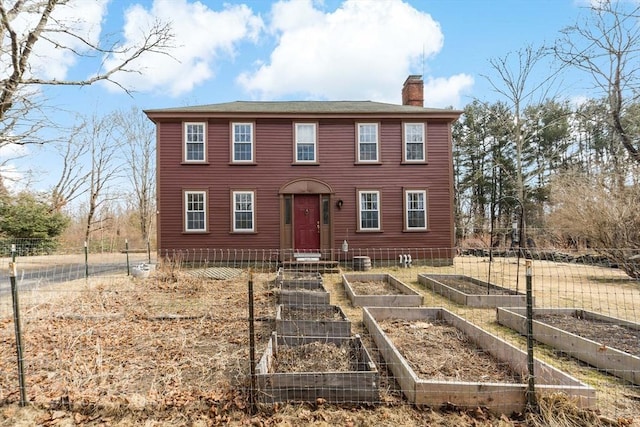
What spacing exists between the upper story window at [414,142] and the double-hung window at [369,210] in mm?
2281

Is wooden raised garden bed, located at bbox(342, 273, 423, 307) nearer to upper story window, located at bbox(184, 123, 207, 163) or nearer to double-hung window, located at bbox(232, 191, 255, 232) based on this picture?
double-hung window, located at bbox(232, 191, 255, 232)

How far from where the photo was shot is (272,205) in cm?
1320

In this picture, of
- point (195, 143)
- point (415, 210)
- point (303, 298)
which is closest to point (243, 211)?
point (195, 143)

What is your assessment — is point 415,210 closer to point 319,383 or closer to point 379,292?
point 379,292

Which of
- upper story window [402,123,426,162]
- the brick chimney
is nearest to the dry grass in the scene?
upper story window [402,123,426,162]

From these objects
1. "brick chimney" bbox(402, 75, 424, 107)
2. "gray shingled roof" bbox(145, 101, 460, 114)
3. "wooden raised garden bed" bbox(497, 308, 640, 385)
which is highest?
"brick chimney" bbox(402, 75, 424, 107)

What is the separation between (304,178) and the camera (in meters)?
13.3

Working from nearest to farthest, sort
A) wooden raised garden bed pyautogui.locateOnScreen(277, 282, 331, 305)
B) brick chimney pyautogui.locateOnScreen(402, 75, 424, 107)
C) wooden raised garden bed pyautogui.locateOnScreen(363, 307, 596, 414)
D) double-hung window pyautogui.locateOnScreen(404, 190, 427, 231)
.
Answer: wooden raised garden bed pyautogui.locateOnScreen(363, 307, 596, 414), wooden raised garden bed pyautogui.locateOnScreen(277, 282, 331, 305), double-hung window pyautogui.locateOnScreen(404, 190, 427, 231), brick chimney pyautogui.locateOnScreen(402, 75, 424, 107)

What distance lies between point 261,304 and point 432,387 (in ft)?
15.1

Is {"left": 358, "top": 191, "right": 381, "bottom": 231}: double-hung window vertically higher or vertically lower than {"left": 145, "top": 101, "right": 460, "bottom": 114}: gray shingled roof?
lower

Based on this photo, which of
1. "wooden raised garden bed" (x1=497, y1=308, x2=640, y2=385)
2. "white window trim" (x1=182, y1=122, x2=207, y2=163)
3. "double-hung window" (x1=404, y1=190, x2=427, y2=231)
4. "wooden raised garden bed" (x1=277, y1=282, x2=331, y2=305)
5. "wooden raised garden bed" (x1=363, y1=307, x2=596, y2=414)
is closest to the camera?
"wooden raised garden bed" (x1=363, y1=307, x2=596, y2=414)

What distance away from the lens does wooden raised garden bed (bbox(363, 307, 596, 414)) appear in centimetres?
314

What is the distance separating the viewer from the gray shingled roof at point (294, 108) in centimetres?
1300

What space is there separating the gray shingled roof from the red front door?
376 cm
